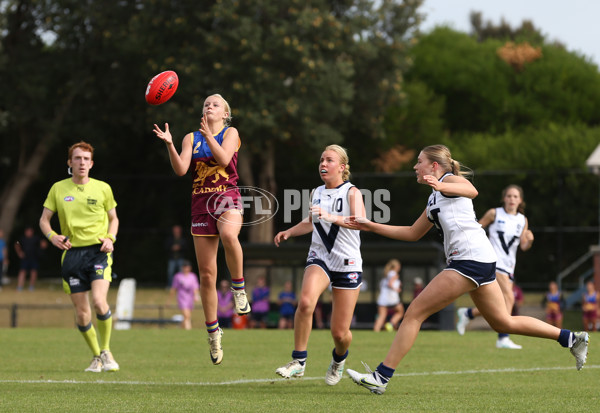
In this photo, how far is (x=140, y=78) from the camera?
33.5m

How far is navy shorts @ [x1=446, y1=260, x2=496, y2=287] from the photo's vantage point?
7.92m

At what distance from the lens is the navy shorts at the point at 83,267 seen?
1050cm

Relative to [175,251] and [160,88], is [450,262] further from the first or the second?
[175,251]

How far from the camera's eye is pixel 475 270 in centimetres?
793

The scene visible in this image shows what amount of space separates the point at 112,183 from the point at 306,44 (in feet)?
29.7

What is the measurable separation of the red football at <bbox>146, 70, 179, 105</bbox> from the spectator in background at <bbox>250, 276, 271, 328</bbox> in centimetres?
1393

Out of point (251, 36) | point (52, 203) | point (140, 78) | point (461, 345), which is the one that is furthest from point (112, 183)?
point (52, 203)

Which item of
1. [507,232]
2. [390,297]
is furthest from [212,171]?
[390,297]

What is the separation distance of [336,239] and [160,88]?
7.24 ft

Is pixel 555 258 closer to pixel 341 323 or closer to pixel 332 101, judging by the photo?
pixel 332 101

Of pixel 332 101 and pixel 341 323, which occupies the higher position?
pixel 332 101

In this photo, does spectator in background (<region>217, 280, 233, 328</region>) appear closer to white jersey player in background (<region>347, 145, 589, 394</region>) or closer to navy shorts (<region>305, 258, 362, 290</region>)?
navy shorts (<region>305, 258, 362, 290</region>)

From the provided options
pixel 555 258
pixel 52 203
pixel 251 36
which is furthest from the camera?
pixel 555 258

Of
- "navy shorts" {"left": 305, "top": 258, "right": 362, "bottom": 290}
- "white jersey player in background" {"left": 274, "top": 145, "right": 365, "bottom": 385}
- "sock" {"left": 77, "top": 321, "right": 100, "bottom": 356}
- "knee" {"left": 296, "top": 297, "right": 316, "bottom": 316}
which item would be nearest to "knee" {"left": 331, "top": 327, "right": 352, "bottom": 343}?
"white jersey player in background" {"left": 274, "top": 145, "right": 365, "bottom": 385}
